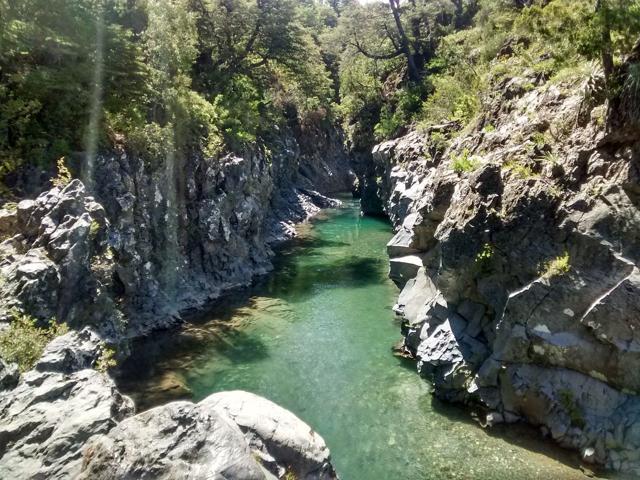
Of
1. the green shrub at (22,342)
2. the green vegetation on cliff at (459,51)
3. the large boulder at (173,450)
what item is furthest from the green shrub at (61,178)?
the green vegetation on cliff at (459,51)

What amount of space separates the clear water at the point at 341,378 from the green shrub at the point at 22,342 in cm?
517

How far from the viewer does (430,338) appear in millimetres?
15484

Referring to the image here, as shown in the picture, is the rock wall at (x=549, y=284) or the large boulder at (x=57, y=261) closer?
the large boulder at (x=57, y=261)

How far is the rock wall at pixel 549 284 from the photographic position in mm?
11547

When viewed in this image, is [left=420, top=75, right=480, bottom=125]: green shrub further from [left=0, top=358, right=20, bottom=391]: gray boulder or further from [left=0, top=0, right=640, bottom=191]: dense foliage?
[left=0, top=358, right=20, bottom=391]: gray boulder

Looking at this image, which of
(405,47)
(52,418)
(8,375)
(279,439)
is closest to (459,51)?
(405,47)

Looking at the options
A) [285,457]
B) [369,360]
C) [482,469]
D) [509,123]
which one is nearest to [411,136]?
[509,123]

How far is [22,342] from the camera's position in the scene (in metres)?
9.56

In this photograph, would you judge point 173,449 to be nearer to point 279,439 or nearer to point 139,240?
point 279,439

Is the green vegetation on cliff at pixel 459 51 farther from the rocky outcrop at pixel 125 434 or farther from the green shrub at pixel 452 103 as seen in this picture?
the rocky outcrop at pixel 125 434

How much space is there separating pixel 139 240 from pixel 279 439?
1390cm

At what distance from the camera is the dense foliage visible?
1572cm

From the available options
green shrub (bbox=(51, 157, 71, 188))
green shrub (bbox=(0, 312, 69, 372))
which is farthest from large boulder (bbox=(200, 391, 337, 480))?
green shrub (bbox=(51, 157, 71, 188))

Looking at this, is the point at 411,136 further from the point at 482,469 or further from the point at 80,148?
the point at 482,469
